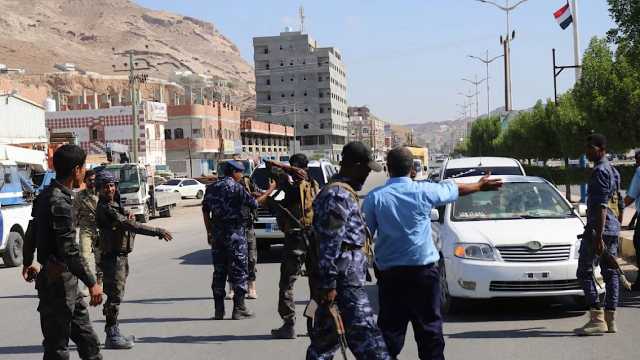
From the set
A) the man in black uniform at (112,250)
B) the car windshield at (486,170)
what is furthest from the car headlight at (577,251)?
the car windshield at (486,170)

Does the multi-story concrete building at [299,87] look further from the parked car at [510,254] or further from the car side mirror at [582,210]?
the car side mirror at [582,210]

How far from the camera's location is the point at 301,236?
8.12 metres

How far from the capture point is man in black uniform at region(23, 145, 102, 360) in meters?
Answer: 5.49

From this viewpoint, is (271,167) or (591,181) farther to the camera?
(271,167)

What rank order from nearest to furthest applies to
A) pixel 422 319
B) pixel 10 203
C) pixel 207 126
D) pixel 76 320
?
pixel 422 319
pixel 76 320
pixel 10 203
pixel 207 126

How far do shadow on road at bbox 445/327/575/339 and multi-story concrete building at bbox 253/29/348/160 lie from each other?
138 metres

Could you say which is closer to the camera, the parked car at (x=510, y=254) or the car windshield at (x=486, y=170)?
the parked car at (x=510, y=254)

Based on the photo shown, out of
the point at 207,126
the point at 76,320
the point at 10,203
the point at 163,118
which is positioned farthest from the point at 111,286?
the point at 207,126

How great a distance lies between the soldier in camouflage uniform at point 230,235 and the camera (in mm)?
8945

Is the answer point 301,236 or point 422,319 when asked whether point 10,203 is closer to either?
point 301,236

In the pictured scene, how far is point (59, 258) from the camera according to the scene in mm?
5562

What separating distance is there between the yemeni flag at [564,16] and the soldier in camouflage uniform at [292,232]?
1117 inches

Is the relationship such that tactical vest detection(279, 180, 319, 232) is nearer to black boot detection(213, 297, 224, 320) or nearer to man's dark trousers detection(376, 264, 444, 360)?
black boot detection(213, 297, 224, 320)

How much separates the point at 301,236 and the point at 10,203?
1062cm
